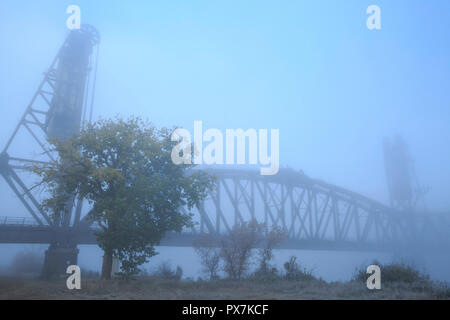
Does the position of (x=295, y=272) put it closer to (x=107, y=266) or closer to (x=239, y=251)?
(x=239, y=251)

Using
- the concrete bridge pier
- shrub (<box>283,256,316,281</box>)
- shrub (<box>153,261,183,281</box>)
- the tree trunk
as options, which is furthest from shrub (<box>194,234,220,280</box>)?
the concrete bridge pier

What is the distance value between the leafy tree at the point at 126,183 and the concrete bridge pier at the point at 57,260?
44.6 feet

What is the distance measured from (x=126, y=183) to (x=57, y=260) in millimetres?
16618

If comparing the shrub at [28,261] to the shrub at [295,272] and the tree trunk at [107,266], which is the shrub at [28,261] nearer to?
the tree trunk at [107,266]

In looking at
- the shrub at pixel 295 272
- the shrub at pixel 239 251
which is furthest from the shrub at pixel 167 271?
the shrub at pixel 295 272

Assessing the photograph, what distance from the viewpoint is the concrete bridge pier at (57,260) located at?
1201 inches

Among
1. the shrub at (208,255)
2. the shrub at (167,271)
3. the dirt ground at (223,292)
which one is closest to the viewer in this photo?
the dirt ground at (223,292)

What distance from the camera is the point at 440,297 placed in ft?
47.0

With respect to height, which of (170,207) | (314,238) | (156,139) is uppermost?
(156,139)

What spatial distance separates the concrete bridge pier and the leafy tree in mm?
13581

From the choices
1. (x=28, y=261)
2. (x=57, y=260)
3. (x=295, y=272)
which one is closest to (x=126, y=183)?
(x=295, y=272)
